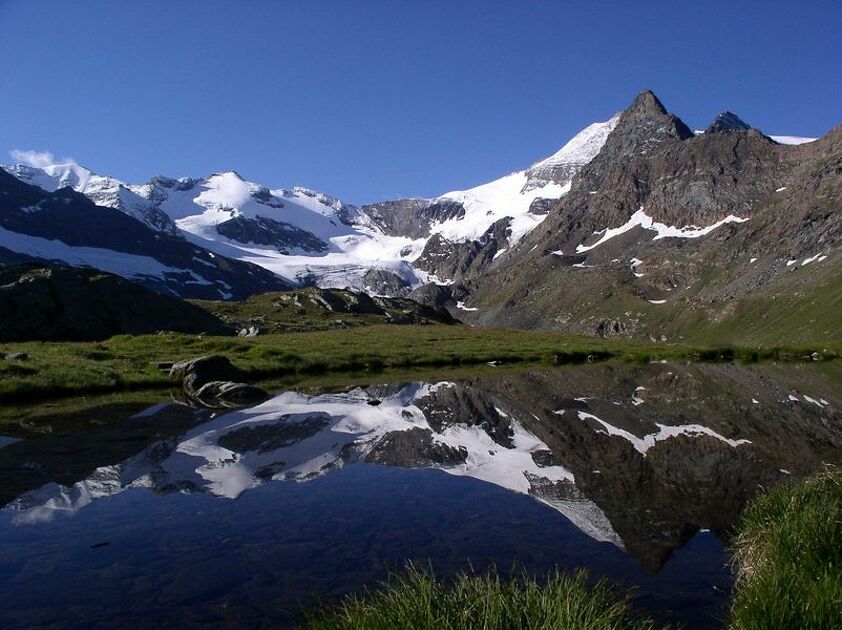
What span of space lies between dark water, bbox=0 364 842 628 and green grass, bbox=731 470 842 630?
1.04 m

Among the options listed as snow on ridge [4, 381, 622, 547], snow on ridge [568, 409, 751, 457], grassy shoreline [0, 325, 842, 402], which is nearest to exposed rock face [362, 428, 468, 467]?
snow on ridge [4, 381, 622, 547]

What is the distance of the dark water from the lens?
31.4 feet

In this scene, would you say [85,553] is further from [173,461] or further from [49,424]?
[49,424]

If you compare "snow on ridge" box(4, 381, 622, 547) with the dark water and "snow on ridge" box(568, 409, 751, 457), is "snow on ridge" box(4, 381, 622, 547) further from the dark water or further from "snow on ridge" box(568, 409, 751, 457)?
"snow on ridge" box(568, 409, 751, 457)

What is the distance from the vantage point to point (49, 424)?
76.0ft

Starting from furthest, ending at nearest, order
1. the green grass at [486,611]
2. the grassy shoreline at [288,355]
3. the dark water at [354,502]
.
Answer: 1. the grassy shoreline at [288,355]
2. the dark water at [354,502]
3. the green grass at [486,611]

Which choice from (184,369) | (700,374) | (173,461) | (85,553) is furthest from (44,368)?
(700,374)

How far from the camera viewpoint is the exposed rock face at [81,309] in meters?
58.1

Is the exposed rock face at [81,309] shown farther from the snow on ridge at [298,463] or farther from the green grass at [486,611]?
the green grass at [486,611]

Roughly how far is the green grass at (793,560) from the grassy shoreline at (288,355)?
107ft

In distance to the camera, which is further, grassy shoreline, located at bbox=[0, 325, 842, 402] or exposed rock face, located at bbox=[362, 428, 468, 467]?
grassy shoreline, located at bbox=[0, 325, 842, 402]

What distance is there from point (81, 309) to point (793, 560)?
233ft

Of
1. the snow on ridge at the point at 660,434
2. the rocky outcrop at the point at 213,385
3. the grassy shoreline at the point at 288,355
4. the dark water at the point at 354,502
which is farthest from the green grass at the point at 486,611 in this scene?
the grassy shoreline at the point at 288,355

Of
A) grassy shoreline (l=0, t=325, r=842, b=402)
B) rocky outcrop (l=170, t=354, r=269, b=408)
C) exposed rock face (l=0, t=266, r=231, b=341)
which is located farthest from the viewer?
exposed rock face (l=0, t=266, r=231, b=341)
